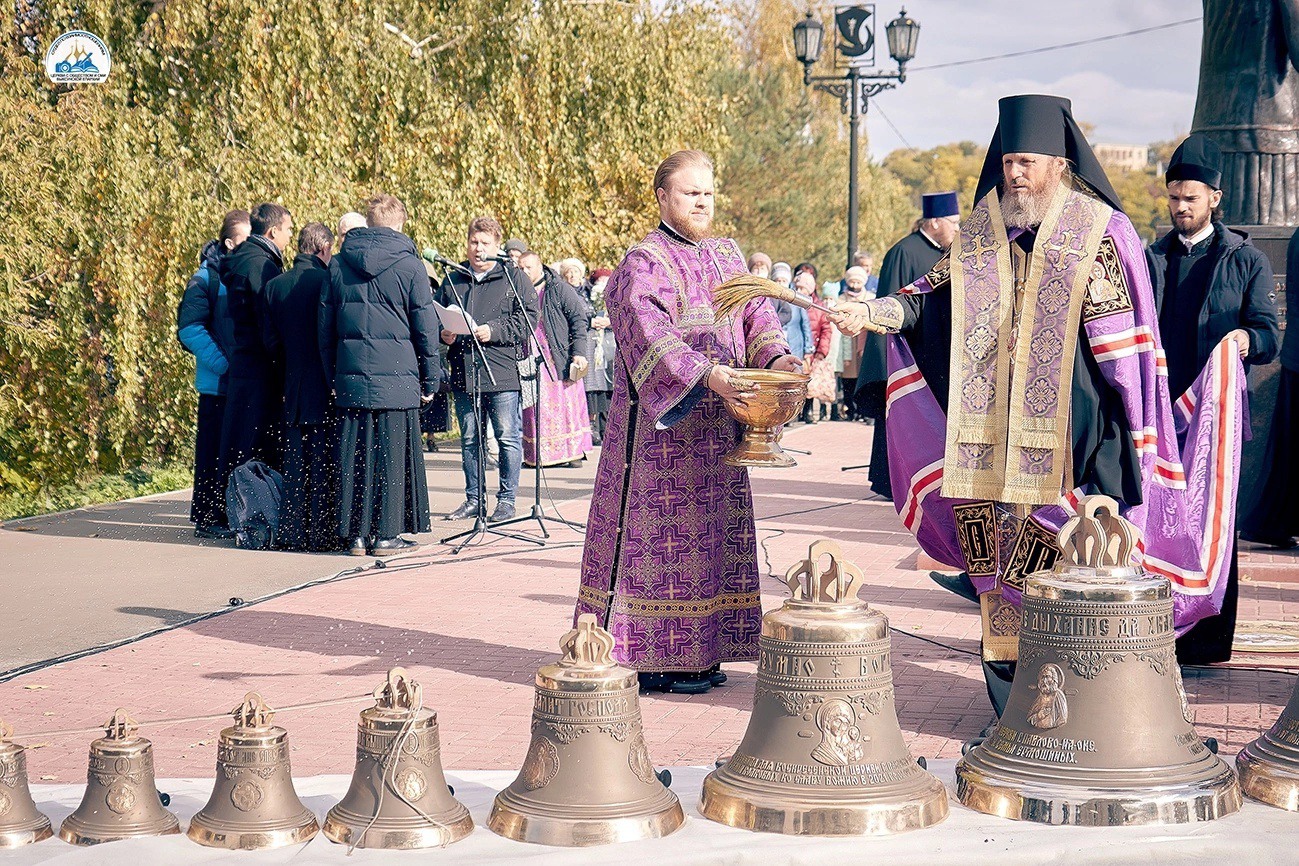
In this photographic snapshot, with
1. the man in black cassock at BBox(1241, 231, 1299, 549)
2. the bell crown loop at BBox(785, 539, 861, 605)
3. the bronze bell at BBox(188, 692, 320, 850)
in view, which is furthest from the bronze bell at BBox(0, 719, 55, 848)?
the man in black cassock at BBox(1241, 231, 1299, 549)

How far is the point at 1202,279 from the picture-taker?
25.9 ft

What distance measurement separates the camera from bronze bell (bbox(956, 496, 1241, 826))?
4.23 metres

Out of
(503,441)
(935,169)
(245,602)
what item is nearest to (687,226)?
(245,602)

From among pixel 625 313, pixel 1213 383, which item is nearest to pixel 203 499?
pixel 625 313

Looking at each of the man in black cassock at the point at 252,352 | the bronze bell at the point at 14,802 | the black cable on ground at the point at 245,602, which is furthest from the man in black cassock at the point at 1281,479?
the bronze bell at the point at 14,802

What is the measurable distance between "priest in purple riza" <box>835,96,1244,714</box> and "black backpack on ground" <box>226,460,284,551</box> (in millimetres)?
5805

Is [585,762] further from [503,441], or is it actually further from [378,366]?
[503,441]

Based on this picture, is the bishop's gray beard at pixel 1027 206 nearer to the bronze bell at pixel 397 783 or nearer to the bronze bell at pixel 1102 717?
the bronze bell at pixel 1102 717

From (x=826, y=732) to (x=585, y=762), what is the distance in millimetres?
626

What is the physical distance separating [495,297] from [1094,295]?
6.64 m

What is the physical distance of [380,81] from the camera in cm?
1867

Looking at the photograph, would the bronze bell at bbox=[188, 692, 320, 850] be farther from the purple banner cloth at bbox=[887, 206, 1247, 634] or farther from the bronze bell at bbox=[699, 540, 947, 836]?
the purple banner cloth at bbox=[887, 206, 1247, 634]

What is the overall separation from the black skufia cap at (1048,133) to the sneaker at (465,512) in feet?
23.3

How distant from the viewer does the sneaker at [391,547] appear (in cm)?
1028
